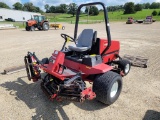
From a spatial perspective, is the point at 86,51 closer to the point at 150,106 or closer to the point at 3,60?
the point at 150,106

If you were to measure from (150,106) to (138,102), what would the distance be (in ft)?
0.80

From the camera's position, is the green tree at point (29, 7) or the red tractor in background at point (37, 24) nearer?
the red tractor in background at point (37, 24)

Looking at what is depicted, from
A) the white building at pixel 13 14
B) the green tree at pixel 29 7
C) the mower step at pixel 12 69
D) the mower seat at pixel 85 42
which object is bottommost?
the mower step at pixel 12 69

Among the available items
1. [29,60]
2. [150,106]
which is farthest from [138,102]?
[29,60]

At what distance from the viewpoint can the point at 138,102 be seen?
3502mm

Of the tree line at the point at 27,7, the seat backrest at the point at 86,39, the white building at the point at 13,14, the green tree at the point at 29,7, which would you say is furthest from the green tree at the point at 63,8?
the seat backrest at the point at 86,39

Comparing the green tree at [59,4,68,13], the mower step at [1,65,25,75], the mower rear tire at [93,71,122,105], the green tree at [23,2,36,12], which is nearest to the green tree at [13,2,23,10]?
the green tree at [23,2,36,12]

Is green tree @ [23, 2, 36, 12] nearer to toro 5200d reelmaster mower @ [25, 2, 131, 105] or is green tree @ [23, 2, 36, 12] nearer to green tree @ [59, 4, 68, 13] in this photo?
green tree @ [59, 4, 68, 13]

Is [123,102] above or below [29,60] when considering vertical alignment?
below

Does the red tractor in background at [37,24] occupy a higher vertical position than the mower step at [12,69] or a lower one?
higher

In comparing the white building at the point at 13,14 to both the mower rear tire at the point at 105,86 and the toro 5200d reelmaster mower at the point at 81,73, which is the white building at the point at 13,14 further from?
the mower rear tire at the point at 105,86

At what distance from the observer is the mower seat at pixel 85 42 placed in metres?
3.87

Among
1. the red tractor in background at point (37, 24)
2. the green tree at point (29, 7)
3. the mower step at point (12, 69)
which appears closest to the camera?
the mower step at point (12, 69)

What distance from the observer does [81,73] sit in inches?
135
